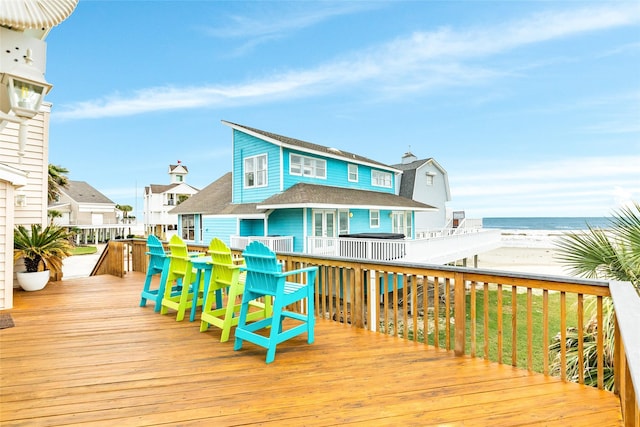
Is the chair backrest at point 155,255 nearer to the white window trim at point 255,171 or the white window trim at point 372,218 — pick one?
the white window trim at point 255,171

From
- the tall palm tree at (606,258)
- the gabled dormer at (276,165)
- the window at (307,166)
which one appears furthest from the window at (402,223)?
the tall palm tree at (606,258)

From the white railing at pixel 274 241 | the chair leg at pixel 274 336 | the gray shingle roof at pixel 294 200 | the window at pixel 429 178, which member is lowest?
the chair leg at pixel 274 336

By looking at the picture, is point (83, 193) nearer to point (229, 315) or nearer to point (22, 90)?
point (22, 90)

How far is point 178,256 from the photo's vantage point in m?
4.46

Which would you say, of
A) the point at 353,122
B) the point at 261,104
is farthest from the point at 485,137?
the point at 261,104

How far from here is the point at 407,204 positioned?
16.3 meters

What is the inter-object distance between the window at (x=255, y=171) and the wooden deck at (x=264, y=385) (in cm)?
1012

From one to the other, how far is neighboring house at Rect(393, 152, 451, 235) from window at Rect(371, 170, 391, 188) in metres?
3.48

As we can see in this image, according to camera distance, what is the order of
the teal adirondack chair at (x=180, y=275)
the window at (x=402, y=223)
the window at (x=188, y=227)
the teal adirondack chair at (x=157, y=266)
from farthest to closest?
the window at (x=188, y=227) < the window at (x=402, y=223) < the teal adirondack chair at (x=157, y=266) < the teal adirondack chair at (x=180, y=275)

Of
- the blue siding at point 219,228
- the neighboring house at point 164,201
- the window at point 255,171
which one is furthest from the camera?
the neighboring house at point 164,201

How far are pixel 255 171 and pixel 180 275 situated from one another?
9.59 meters

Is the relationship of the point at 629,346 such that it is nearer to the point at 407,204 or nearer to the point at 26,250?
the point at 26,250

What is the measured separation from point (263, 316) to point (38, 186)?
6.59m

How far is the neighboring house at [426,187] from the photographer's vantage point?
21.5 metres
